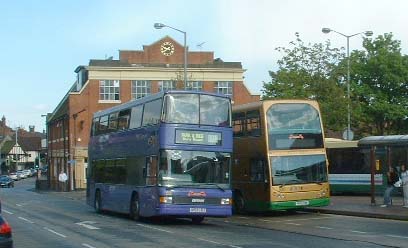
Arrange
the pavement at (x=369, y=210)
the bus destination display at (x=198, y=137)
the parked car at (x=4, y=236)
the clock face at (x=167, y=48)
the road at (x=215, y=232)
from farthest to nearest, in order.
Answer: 1. the clock face at (x=167, y=48)
2. the pavement at (x=369, y=210)
3. the bus destination display at (x=198, y=137)
4. the road at (x=215, y=232)
5. the parked car at (x=4, y=236)

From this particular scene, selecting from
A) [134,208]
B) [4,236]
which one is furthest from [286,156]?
[4,236]

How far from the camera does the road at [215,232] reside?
1647cm

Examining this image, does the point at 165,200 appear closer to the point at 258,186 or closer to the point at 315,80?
the point at 258,186

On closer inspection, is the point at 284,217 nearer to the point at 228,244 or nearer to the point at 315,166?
the point at 315,166

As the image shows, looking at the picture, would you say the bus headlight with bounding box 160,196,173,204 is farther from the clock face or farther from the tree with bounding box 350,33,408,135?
the clock face

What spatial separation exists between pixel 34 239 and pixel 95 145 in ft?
39.5

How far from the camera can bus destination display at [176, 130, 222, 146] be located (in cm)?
2200

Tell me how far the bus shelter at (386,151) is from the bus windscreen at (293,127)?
3.42 m

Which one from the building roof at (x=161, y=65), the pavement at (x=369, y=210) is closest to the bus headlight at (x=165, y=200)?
the pavement at (x=369, y=210)

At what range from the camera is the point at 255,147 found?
25797 millimetres

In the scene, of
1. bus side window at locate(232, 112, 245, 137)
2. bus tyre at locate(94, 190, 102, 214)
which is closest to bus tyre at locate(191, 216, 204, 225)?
bus side window at locate(232, 112, 245, 137)

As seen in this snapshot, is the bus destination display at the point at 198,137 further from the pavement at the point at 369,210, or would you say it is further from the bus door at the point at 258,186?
the pavement at the point at 369,210

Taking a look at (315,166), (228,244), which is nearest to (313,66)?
(315,166)

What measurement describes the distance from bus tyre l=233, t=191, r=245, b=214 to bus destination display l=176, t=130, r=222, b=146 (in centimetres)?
534
